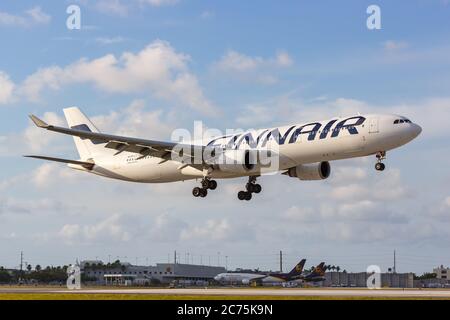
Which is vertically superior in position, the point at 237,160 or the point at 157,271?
the point at 237,160

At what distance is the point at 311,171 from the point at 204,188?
926cm

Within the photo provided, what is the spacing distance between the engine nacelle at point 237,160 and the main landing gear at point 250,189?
20.3 ft

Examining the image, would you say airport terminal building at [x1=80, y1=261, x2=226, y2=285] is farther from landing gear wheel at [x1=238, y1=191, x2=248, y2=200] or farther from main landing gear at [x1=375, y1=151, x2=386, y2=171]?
main landing gear at [x1=375, y1=151, x2=386, y2=171]

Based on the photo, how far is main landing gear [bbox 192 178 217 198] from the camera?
61.1m

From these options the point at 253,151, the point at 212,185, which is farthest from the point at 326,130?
the point at 212,185

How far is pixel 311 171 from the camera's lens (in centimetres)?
6172

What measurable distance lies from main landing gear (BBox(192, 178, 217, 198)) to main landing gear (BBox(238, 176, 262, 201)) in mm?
3824

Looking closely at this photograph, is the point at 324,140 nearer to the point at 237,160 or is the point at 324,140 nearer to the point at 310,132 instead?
the point at 310,132

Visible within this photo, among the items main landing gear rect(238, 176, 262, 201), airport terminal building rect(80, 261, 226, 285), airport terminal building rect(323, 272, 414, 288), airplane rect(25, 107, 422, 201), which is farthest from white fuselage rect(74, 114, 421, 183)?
airport terminal building rect(80, 261, 226, 285)

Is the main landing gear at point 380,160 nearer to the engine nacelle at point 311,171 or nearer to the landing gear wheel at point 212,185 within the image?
the engine nacelle at point 311,171

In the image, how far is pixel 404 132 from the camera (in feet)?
169
